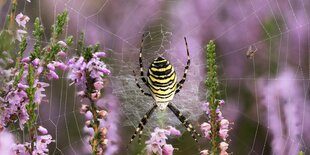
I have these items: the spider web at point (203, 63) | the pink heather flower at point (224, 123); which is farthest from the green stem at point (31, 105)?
the spider web at point (203, 63)

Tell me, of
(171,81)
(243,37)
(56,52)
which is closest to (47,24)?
(171,81)

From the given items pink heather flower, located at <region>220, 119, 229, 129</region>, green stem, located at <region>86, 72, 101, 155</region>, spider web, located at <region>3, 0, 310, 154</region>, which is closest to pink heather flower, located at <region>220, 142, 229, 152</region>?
pink heather flower, located at <region>220, 119, 229, 129</region>

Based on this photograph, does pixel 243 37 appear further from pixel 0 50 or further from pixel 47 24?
pixel 0 50

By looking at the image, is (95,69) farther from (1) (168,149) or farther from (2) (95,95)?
(1) (168,149)

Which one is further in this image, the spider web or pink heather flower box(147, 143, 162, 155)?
the spider web

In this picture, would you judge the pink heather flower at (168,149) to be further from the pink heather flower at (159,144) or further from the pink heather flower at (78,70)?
the pink heather flower at (78,70)

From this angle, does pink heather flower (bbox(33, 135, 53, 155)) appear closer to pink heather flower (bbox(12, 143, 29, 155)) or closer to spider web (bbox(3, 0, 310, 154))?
pink heather flower (bbox(12, 143, 29, 155))
